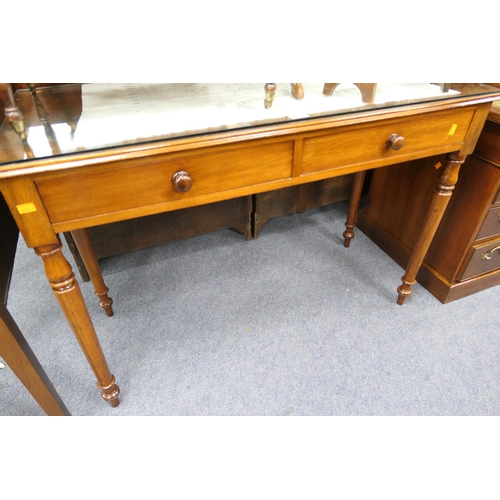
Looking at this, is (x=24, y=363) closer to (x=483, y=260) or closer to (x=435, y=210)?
(x=435, y=210)

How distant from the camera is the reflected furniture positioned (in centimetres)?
67

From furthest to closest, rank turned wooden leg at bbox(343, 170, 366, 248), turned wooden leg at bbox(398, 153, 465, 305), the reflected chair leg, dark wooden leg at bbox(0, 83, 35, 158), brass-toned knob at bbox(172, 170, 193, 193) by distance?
1. turned wooden leg at bbox(343, 170, 366, 248)
2. turned wooden leg at bbox(398, 153, 465, 305)
3. the reflected chair leg
4. brass-toned knob at bbox(172, 170, 193, 193)
5. dark wooden leg at bbox(0, 83, 35, 158)

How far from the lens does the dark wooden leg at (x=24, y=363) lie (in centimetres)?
79

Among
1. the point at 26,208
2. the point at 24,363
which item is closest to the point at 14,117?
the point at 26,208

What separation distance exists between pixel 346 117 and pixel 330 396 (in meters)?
0.78

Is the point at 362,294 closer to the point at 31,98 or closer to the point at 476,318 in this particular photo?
the point at 476,318

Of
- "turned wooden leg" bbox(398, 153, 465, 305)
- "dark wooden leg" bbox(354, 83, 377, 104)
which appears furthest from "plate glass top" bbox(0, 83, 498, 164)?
"turned wooden leg" bbox(398, 153, 465, 305)

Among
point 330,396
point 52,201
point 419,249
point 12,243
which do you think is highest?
point 52,201

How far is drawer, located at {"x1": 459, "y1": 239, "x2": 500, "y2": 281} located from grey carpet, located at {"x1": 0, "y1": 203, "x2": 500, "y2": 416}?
0.12m

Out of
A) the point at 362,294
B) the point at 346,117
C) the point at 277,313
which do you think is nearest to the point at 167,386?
the point at 277,313

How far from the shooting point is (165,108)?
2.62 feet

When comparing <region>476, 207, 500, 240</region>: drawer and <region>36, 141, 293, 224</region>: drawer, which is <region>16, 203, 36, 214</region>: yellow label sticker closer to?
<region>36, 141, 293, 224</region>: drawer

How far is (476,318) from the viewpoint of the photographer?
1369 millimetres

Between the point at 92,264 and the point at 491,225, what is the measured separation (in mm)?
1310
